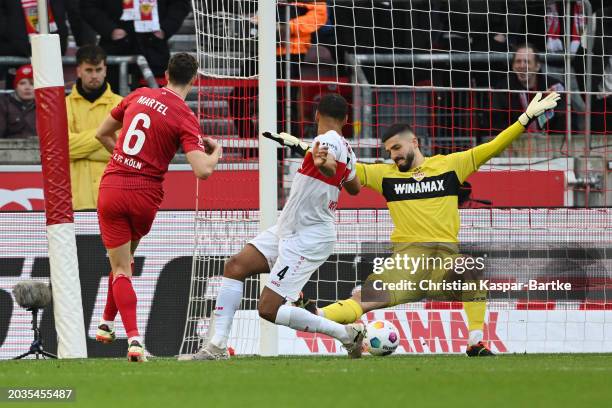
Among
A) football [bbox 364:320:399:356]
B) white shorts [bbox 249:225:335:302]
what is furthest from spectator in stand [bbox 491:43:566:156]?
white shorts [bbox 249:225:335:302]

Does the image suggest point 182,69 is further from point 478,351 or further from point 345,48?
point 345,48

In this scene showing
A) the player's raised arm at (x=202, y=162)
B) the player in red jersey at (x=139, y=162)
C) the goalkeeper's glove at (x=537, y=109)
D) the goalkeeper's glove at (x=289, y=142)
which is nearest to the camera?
the player's raised arm at (x=202, y=162)

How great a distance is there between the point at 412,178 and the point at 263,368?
3.14 metres

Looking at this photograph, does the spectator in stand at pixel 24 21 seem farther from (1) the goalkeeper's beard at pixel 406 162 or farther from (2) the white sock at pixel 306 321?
(2) the white sock at pixel 306 321

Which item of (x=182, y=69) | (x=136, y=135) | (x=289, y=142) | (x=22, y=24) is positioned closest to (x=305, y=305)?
(x=289, y=142)

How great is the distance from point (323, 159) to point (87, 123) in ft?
14.5

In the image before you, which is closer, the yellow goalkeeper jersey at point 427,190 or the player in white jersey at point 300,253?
the player in white jersey at point 300,253

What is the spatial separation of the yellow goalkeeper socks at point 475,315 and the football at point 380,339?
0.67 m

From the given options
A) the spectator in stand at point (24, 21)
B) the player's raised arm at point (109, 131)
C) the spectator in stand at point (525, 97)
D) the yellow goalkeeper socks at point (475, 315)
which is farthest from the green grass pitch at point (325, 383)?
the spectator in stand at point (24, 21)

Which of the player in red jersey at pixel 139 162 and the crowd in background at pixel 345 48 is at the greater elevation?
the crowd in background at pixel 345 48

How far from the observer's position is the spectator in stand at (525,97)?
47.5 feet

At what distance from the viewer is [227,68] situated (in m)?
12.4

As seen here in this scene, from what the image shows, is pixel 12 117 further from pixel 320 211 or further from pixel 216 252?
pixel 320 211

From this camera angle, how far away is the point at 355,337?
10.4 metres
